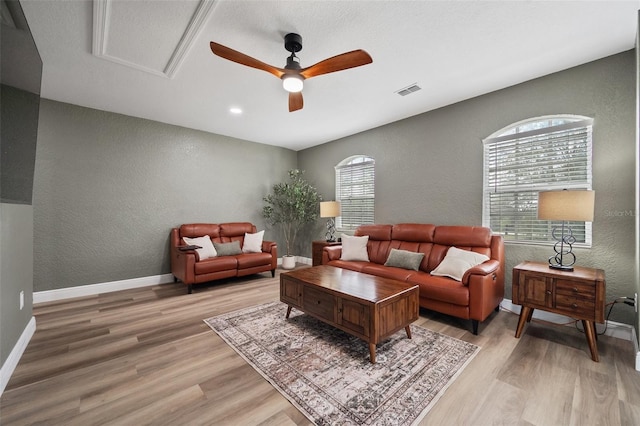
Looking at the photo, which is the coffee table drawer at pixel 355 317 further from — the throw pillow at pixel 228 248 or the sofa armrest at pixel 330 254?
the throw pillow at pixel 228 248

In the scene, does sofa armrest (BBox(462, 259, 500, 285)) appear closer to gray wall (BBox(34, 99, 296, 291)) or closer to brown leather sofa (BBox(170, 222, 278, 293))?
brown leather sofa (BBox(170, 222, 278, 293))

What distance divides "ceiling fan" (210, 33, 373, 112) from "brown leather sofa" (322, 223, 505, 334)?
2294 mm

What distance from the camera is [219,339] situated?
99.5 inches

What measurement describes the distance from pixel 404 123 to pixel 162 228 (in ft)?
14.8

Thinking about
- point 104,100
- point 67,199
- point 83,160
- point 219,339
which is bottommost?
point 219,339

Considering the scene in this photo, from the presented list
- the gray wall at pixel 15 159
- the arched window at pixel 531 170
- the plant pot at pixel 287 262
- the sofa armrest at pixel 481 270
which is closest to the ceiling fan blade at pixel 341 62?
the gray wall at pixel 15 159

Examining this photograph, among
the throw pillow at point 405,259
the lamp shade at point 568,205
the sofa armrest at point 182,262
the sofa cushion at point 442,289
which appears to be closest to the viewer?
the lamp shade at point 568,205

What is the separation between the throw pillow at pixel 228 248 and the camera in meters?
4.54

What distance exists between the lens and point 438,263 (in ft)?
11.3

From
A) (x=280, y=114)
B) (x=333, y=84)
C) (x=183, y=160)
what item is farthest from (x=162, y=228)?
(x=333, y=84)

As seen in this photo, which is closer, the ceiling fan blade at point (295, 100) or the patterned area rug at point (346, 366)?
the patterned area rug at point (346, 366)

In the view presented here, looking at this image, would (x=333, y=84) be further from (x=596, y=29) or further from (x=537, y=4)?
(x=596, y=29)

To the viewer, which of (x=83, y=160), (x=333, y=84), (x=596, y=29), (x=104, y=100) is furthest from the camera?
(x=83, y=160)

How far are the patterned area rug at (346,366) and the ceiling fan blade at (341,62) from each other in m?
2.40
